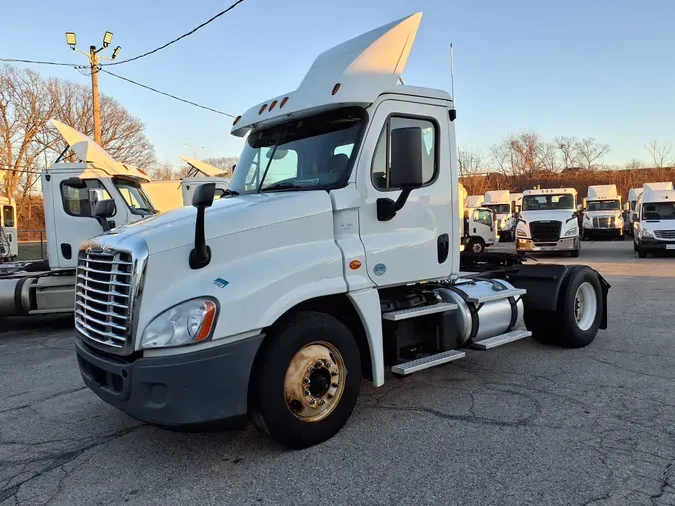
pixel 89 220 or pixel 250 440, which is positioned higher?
pixel 89 220

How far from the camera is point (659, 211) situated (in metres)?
20.8

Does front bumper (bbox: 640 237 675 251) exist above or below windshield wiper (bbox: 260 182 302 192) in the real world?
below

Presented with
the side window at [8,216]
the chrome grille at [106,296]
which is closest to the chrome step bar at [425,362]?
the chrome grille at [106,296]

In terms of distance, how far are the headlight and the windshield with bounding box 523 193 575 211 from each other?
71.5 feet

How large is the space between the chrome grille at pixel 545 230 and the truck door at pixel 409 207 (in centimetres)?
1749

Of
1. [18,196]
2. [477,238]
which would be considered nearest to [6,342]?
[477,238]

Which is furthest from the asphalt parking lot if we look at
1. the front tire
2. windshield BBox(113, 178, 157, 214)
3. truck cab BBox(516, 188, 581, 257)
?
truck cab BBox(516, 188, 581, 257)

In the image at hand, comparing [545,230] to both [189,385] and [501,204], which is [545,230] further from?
[189,385]

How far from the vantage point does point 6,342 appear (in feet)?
27.4

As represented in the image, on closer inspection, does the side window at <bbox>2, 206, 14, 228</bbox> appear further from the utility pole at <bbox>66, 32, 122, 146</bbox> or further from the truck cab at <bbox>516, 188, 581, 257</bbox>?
the truck cab at <bbox>516, 188, 581, 257</bbox>

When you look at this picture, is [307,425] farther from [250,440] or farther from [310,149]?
[310,149]

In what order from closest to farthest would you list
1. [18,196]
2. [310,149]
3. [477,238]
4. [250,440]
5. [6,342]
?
[250,440]
[310,149]
[6,342]
[477,238]
[18,196]

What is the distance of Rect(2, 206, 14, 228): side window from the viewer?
67.3 feet

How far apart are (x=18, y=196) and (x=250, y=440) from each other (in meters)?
55.8
